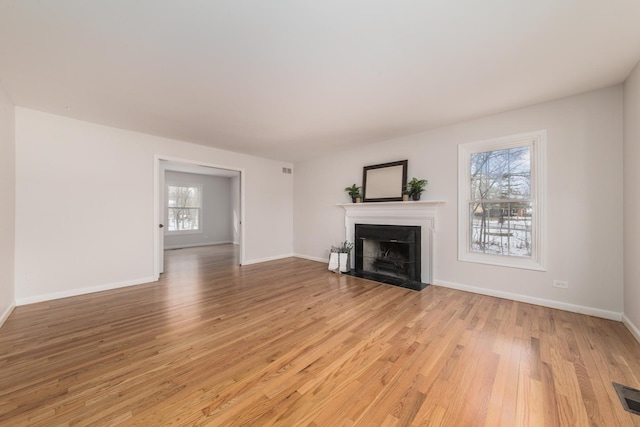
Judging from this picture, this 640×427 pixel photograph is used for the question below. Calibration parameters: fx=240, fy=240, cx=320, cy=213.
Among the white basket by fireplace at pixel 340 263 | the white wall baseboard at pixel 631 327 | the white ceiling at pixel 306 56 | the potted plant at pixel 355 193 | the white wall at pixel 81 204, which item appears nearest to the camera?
the white ceiling at pixel 306 56

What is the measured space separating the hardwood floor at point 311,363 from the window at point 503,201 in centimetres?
68

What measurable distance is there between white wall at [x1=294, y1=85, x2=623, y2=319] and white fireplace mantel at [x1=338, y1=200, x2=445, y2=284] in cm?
14

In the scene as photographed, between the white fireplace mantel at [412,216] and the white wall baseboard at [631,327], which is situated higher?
the white fireplace mantel at [412,216]

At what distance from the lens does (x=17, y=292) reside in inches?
124

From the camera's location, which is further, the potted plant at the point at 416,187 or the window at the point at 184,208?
the window at the point at 184,208

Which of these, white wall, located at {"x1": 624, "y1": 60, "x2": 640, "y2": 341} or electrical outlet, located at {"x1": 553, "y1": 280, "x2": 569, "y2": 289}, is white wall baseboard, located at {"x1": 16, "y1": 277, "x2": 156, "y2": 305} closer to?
electrical outlet, located at {"x1": 553, "y1": 280, "x2": 569, "y2": 289}

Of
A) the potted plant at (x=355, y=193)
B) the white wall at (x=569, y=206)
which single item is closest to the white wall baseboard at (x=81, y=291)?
the potted plant at (x=355, y=193)

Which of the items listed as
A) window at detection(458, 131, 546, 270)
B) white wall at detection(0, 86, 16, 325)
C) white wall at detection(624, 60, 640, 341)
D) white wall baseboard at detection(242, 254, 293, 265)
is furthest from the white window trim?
white wall at detection(624, 60, 640, 341)

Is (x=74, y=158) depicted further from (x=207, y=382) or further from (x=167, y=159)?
(x=207, y=382)

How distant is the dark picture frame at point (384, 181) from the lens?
14.3 ft

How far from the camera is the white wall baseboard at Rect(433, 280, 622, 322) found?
106 inches

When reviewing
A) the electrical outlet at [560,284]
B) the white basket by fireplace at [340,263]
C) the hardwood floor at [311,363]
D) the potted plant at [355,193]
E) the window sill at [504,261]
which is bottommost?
the hardwood floor at [311,363]

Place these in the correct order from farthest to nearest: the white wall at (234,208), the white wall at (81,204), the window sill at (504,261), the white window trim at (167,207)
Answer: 1. the white wall at (234,208)
2. the white window trim at (167,207)
3. the white wall at (81,204)
4. the window sill at (504,261)

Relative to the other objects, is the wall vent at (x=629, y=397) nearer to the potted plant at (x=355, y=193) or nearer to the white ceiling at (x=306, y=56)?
the white ceiling at (x=306, y=56)
